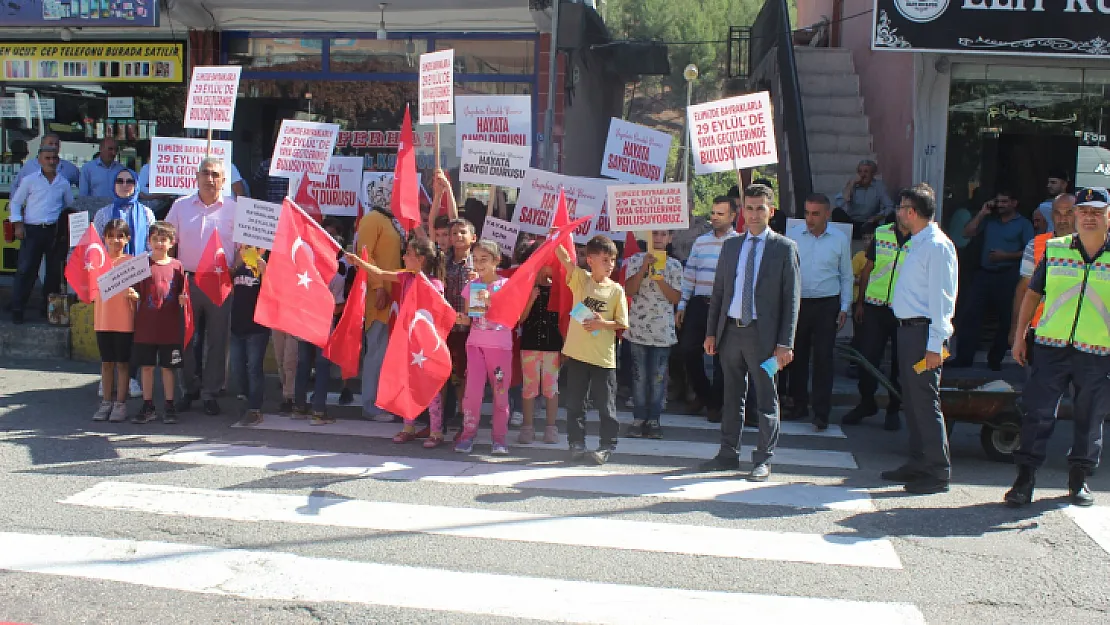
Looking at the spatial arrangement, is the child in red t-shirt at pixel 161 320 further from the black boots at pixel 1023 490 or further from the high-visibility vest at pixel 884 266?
the black boots at pixel 1023 490

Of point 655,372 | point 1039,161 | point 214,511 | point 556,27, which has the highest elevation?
point 556,27

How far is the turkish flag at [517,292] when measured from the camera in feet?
24.5

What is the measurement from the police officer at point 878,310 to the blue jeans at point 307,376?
460cm

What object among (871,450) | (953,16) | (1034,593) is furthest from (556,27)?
(1034,593)

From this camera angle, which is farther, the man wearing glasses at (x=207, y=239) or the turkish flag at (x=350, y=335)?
the man wearing glasses at (x=207, y=239)

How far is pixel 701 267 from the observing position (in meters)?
8.80

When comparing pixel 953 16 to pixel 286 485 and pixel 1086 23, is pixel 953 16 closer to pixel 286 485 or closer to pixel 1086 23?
pixel 1086 23

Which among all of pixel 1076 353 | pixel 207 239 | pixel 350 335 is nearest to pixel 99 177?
pixel 207 239

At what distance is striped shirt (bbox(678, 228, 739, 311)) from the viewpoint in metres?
8.66

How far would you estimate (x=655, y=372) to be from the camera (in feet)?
27.0

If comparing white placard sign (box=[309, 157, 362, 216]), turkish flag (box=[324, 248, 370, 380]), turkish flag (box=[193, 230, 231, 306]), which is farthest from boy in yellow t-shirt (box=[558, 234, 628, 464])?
white placard sign (box=[309, 157, 362, 216])

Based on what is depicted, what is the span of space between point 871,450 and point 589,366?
249 cm

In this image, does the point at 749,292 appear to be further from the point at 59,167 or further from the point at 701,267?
the point at 59,167

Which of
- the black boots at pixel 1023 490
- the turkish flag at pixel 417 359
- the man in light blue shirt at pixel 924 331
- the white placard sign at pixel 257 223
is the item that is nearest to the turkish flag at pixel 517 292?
the turkish flag at pixel 417 359
